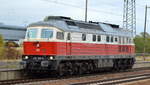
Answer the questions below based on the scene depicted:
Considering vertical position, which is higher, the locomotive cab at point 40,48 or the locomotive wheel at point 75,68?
the locomotive cab at point 40,48

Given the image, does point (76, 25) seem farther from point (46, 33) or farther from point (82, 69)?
point (82, 69)

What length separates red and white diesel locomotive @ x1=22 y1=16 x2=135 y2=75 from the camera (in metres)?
22.1

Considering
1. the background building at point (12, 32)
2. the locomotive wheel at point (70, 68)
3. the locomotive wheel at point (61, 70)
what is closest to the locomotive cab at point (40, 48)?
the locomotive wheel at point (61, 70)

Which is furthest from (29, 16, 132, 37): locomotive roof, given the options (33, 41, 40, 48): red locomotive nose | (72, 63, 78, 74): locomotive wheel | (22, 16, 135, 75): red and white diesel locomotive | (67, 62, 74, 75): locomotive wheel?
(72, 63, 78, 74): locomotive wheel

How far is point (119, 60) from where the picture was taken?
98.7 feet

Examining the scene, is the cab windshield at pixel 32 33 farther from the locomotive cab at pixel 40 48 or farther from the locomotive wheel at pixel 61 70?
the locomotive wheel at pixel 61 70

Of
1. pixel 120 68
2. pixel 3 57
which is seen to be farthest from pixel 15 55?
pixel 120 68

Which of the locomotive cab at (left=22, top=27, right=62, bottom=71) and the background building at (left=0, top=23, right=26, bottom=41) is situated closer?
the locomotive cab at (left=22, top=27, right=62, bottom=71)

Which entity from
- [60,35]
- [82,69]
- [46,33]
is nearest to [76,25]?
[60,35]

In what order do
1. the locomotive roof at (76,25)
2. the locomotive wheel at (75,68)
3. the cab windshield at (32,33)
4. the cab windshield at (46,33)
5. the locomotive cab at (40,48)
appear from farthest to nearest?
the locomotive wheel at (75,68) → the locomotive roof at (76,25) → the cab windshield at (32,33) → the cab windshield at (46,33) → the locomotive cab at (40,48)

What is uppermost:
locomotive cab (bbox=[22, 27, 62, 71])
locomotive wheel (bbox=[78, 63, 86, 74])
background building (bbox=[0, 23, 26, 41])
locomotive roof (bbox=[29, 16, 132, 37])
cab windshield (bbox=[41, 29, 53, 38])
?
background building (bbox=[0, 23, 26, 41])

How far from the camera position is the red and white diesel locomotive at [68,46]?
72.4 ft

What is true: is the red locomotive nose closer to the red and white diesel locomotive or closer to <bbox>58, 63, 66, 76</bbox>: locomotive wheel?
the red and white diesel locomotive

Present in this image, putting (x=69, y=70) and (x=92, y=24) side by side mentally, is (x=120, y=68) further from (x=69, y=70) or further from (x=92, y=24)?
(x=69, y=70)
